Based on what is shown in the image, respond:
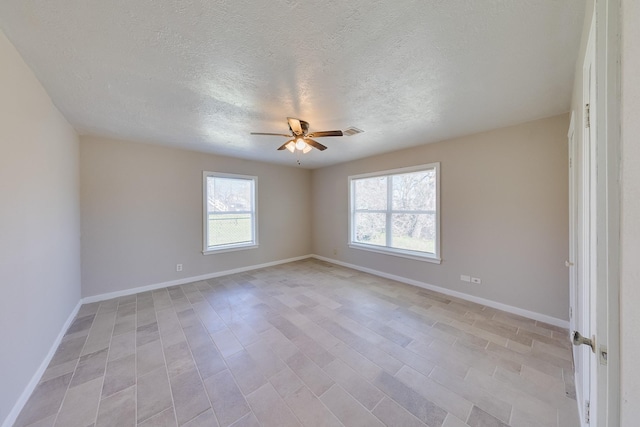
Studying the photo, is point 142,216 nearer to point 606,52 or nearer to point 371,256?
point 371,256

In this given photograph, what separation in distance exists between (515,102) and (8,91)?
13.7 ft

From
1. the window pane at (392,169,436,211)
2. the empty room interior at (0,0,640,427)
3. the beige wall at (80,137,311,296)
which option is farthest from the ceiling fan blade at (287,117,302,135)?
the beige wall at (80,137,311,296)

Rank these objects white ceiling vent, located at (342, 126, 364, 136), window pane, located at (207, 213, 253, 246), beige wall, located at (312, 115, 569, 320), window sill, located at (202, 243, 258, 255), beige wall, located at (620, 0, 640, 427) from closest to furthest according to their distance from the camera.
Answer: beige wall, located at (620, 0, 640, 427) < beige wall, located at (312, 115, 569, 320) < white ceiling vent, located at (342, 126, 364, 136) < window sill, located at (202, 243, 258, 255) < window pane, located at (207, 213, 253, 246)

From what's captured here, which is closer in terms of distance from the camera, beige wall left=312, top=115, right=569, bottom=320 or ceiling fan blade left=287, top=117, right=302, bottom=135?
ceiling fan blade left=287, top=117, right=302, bottom=135

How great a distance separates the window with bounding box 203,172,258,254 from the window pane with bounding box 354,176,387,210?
2320 millimetres

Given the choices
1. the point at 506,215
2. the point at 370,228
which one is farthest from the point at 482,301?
the point at 370,228

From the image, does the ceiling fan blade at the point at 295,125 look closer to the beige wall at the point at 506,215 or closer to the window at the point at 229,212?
the beige wall at the point at 506,215

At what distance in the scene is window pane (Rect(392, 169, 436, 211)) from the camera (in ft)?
12.8

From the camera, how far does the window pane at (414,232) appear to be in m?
3.92

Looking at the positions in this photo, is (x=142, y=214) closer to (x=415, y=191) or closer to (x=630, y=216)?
(x=415, y=191)

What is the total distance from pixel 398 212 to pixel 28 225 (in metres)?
4.60

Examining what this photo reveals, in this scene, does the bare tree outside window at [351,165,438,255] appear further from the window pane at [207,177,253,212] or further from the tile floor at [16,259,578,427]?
the window pane at [207,177,253,212]

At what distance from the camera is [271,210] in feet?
17.9

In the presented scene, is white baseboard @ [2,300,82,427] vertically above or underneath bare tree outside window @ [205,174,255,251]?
underneath
